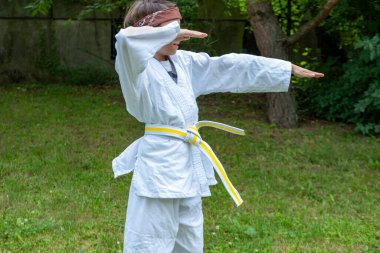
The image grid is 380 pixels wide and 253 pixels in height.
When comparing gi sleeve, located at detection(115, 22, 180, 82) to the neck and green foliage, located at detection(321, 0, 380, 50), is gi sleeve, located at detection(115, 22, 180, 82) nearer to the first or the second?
the neck

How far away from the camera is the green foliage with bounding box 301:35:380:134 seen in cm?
736

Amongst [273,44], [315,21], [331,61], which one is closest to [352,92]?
[331,61]

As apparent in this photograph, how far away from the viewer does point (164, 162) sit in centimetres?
269

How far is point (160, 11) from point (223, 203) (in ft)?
8.22

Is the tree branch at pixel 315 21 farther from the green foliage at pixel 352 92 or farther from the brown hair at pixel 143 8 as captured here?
the brown hair at pixel 143 8

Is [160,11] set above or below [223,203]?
above

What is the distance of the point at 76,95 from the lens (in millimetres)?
9406

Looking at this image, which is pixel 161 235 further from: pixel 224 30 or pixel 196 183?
pixel 224 30

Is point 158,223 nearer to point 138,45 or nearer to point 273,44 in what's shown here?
point 138,45

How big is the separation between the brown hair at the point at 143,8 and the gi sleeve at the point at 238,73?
Result: 34 centimetres

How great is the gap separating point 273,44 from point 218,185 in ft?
9.66

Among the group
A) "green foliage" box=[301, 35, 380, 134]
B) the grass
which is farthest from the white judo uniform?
"green foliage" box=[301, 35, 380, 134]

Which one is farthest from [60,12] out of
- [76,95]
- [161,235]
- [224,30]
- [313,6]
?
[161,235]

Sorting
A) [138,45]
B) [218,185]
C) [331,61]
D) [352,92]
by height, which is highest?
[138,45]
